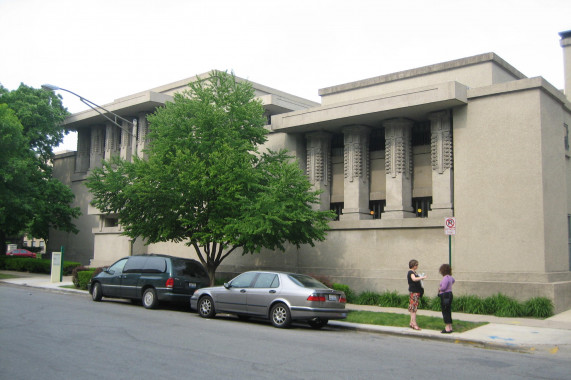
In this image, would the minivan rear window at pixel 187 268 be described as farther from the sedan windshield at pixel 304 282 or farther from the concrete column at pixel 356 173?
the concrete column at pixel 356 173

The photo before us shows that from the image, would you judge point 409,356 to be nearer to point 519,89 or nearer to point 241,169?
point 241,169

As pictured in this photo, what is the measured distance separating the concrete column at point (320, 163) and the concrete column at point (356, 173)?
1165 millimetres

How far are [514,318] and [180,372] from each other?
11.9m

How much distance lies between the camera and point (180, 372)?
313 inches

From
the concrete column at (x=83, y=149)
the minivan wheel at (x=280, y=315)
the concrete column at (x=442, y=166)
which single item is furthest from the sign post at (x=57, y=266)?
the concrete column at (x=442, y=166)

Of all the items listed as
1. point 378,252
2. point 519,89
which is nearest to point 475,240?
point 378,252

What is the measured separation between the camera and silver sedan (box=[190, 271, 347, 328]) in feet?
44.4

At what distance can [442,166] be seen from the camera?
20109 millimetres

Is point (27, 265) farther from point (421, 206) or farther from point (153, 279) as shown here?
point (421, 206)

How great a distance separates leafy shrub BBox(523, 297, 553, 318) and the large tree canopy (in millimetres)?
29211

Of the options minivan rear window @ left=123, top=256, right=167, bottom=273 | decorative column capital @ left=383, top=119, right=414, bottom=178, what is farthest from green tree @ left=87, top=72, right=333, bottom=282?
decorative column capital @ left=383, top=119, right=414, bottom=178

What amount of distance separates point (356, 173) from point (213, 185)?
22.5 ft

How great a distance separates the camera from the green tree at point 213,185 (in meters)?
18.5

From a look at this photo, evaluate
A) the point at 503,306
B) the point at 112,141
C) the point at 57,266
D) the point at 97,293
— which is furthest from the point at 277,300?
the point at 112,141
